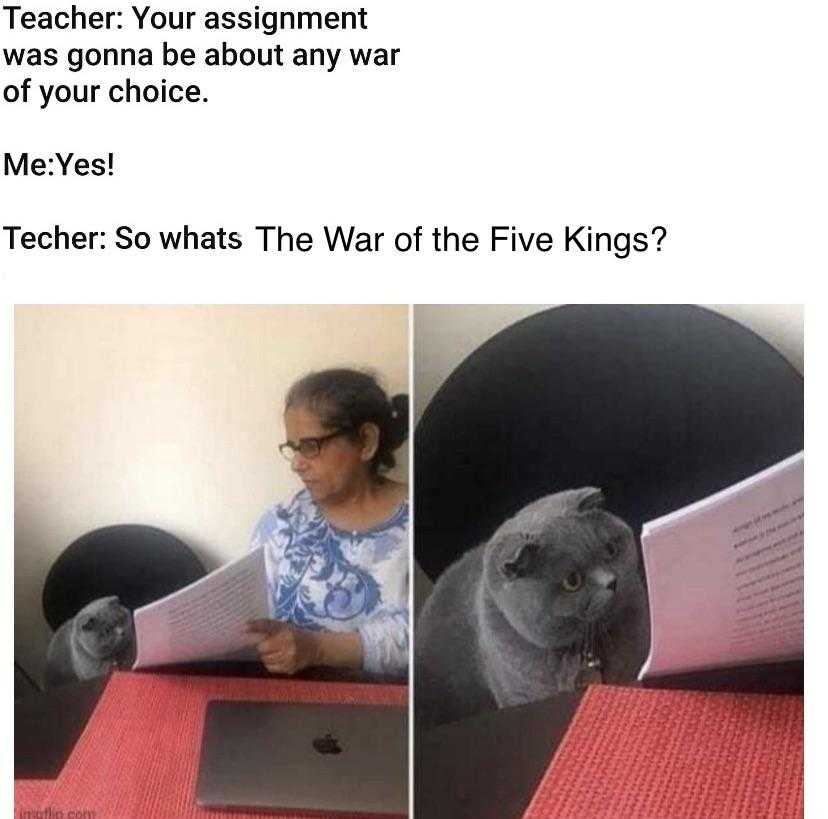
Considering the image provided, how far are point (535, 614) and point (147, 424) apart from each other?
0.86 feet

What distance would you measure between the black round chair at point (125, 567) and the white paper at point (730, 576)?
0.91ft

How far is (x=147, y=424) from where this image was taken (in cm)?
64

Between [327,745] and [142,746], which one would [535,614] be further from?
[142,746]

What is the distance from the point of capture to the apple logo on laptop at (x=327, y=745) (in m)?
0.64

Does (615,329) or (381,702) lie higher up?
(615,329)

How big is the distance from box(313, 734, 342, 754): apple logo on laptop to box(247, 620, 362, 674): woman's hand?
46 mm

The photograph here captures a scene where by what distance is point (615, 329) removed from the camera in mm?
634

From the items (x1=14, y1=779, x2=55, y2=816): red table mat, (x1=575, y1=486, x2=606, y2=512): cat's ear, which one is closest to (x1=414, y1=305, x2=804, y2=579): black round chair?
(x1=575, y1=486, x2=606, y2=512): cat's ear

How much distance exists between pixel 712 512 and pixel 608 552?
6 centimetres

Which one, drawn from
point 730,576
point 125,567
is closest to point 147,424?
point 125,567
